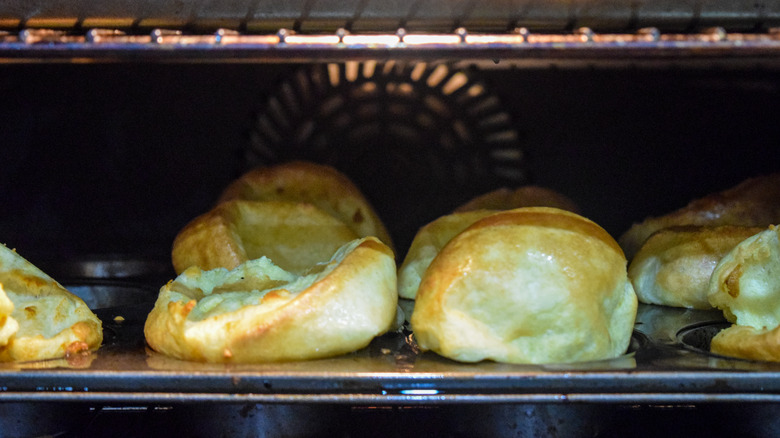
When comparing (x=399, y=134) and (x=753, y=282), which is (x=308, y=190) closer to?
(x=399, y=134)

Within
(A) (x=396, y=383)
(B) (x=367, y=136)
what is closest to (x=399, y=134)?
(B) (x=367, y=136)

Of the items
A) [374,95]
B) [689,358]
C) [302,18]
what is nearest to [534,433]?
[689,358]

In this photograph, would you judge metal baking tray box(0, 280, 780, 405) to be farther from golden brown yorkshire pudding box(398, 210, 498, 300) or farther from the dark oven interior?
the dark oven interior

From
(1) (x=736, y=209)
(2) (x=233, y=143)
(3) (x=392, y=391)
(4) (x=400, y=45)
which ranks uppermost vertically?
(4) (x=400, y=45)

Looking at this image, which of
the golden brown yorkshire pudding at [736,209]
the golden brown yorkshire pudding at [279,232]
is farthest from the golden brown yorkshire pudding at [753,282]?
the golden brown yorkshire pudding at [279,232]

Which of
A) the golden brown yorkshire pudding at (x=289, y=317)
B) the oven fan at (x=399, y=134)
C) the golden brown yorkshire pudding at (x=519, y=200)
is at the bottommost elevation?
the golden brown yorkshire pudding at (x=289, y=317)

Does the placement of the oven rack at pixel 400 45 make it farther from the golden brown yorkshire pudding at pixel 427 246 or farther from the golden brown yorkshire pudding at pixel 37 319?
the golden brown yorkshire pudding at pixel 427 246
